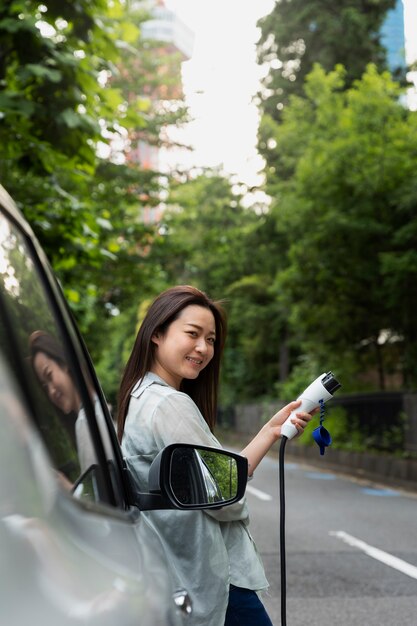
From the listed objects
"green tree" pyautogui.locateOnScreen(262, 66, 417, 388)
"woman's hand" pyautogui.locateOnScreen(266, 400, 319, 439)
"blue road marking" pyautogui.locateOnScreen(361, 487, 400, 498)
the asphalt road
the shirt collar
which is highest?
"green tree" pyautogui.locateOnScreen(262, 66, 417, 388)

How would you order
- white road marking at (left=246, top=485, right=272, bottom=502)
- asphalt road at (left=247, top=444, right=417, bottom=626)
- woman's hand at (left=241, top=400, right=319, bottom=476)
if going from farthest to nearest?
1. white road marking at (left=246, top=485, right=272, bottom=502)
2. asphalt road at (left=247, top=444, right=417, bottom=626)
3. woman's hand at (left=241, top=400, right=319, bottom=476)

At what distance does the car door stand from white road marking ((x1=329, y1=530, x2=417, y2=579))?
6.57 metres

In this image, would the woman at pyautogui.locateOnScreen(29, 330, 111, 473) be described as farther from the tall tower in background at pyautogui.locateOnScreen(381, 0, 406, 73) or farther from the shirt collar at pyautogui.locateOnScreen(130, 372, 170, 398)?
the tall tower in background at pyautogui.locateOnScreen(381, 0, 406, 73)

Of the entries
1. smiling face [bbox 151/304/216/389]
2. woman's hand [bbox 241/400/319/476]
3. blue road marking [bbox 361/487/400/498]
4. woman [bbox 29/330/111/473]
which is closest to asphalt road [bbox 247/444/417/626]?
blue road marking [bbox 361/487/400/498]

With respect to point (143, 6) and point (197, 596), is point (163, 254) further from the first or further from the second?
point (197, 596)

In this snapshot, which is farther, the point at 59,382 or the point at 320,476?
the point at 320,476

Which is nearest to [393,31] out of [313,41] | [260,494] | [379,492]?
[313,41]

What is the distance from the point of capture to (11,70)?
7.70 metres

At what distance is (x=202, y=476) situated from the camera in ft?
6.77

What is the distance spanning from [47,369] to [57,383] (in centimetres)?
4

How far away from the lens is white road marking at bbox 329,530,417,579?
8.18 m

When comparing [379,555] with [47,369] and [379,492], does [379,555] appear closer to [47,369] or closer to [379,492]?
[379,492]

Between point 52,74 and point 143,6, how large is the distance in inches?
921

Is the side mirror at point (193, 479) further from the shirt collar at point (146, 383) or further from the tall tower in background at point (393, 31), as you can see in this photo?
the tall tower in background at point (393, 31)
